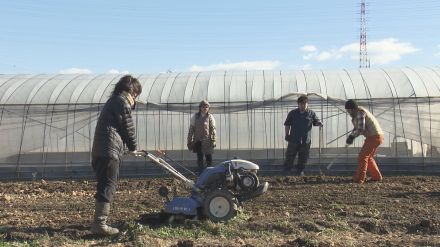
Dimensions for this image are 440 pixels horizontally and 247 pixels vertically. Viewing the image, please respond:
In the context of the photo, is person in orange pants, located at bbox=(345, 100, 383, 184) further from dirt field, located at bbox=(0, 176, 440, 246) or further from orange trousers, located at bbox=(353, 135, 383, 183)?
dirt field, located at bbox=(0, 176, 440, 246)

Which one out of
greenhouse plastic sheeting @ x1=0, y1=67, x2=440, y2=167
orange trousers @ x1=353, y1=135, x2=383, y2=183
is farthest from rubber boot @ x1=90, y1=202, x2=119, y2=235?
greenhouse plastic sheeting @ x1=0, y1=67, x2=440, y2=167

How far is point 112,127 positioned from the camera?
6.44m

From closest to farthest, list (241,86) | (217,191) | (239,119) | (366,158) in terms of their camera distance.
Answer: (217,191) < (366,158) < (239,119) < (241,86)

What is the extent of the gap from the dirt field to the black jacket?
0.89 metres

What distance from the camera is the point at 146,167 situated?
1459cm

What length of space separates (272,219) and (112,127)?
229cm

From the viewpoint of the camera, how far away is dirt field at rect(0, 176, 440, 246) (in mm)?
6238

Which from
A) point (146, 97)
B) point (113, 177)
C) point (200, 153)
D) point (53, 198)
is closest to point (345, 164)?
point (200, 153)

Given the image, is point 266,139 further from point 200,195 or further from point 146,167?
point 200,195

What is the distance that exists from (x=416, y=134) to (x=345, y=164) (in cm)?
236

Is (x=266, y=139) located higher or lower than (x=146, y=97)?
lower

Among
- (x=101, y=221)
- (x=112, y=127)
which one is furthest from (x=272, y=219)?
(x=112, y=127)

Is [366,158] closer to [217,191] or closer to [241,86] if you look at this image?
[217,191]

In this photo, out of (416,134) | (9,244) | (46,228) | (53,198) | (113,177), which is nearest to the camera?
(9,244)
